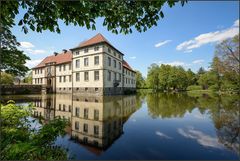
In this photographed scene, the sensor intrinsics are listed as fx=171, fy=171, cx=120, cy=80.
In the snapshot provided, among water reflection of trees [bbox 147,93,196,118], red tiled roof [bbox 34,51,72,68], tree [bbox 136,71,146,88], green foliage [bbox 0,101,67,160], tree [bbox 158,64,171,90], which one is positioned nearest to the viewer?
green foliage [bbox 0,101,67,160]

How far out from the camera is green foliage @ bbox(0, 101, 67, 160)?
3.11 meters

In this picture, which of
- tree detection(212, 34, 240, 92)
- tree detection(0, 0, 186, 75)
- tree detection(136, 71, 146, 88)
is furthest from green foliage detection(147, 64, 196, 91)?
tree detection(0, 0, 186, 75)

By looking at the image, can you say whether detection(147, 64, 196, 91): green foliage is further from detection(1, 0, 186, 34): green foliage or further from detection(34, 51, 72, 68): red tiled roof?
detection(1, 0, 186, 34): green foliage

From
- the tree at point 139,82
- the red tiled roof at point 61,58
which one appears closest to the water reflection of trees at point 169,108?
the red tiled roof at point 61,58

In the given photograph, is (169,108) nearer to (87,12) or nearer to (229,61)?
(87,12)

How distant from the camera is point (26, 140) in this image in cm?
417

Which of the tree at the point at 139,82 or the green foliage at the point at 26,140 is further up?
the tree at the point at 139,82

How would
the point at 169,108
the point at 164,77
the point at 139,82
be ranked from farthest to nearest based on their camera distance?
the point at 139,82 → the point at 164,77 → the point at 169,108

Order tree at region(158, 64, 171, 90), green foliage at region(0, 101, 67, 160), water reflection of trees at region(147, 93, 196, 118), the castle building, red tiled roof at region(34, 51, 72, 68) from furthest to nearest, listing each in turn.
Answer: tree at region(158, 64, 171, 90) < red tiled roof at region(34, 51, 72, 68) < the castle building < water reflection of trees at region(147, 93, 196, 118) < green foliage at region(0, 101, 67, 160)

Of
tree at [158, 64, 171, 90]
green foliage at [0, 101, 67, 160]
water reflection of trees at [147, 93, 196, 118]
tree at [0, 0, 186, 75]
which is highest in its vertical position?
tree at [158, 64, 171, 90]

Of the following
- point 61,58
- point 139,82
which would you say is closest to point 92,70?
point 61,58

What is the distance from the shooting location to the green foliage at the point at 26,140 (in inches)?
123

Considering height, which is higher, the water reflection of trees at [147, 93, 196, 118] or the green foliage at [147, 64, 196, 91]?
the green foliage at [147, 64, 196, 91]

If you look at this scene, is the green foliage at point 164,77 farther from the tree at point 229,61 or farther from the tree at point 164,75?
the tree at point 229,61
